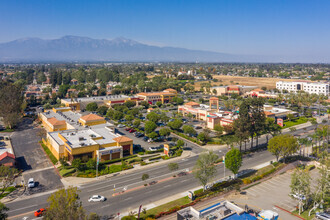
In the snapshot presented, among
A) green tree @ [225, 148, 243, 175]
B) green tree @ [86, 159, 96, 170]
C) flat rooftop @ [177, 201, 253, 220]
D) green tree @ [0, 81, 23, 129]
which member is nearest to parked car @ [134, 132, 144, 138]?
green tree @ [86, 159, 96, 170]

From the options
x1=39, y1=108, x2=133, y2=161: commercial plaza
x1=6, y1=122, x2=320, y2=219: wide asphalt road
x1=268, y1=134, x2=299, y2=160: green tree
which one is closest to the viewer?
x1=6, y1=122, x2=320, y2=219: wide asphalt road

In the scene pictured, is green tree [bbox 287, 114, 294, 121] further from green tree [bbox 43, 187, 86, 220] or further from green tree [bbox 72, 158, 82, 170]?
green tree [bbox 43, 187, 86, 220]

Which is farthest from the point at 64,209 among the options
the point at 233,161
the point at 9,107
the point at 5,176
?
the point at 9,107

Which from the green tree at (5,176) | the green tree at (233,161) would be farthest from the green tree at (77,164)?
the green tree at (233,161)

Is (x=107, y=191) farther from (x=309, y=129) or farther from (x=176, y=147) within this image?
(x=309, y=129)

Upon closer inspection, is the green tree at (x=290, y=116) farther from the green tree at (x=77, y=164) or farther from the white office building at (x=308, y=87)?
the green tree at (x=77, y=164)

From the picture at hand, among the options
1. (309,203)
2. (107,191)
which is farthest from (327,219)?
(107,191)
